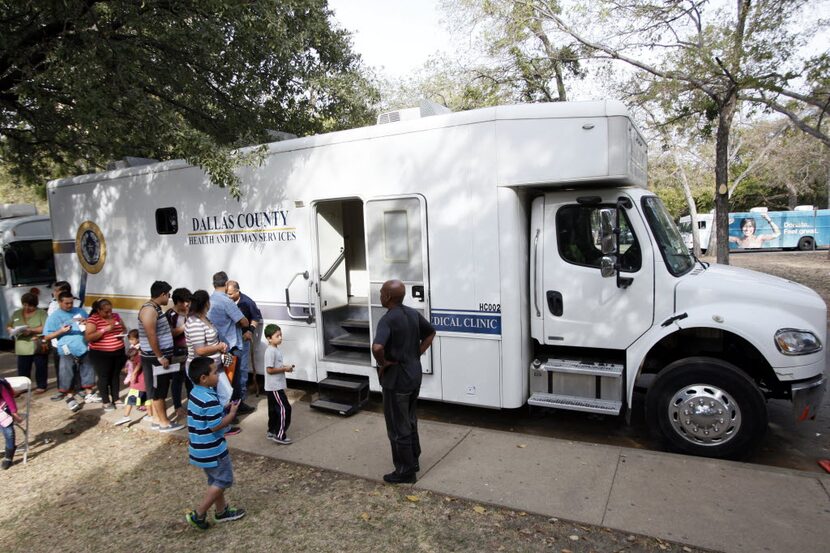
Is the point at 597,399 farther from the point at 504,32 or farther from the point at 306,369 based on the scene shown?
the point at 504,32

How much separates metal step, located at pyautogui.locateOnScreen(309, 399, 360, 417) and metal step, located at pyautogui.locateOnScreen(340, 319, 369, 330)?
0.96 metres

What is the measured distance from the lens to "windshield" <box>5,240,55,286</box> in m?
10.8

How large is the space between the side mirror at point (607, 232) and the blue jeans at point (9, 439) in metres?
5.97

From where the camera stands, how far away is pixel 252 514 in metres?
4.30

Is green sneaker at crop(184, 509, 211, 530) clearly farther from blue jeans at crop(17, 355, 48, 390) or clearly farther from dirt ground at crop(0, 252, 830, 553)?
blue jeans at crop(17, 355, 48, 390)

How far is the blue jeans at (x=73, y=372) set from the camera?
7344mm

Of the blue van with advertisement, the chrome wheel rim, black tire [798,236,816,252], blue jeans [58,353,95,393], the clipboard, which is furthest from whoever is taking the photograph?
black tire [798,236,816,252]

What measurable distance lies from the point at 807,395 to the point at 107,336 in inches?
294

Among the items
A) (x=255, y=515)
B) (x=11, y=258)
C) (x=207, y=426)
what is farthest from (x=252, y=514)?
(x=11, y=258)

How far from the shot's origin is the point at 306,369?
22.7 ft

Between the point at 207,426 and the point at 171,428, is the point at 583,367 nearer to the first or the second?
the point at 207,426

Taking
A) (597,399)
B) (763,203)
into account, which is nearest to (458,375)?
(597,399)

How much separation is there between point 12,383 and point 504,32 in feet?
46.3

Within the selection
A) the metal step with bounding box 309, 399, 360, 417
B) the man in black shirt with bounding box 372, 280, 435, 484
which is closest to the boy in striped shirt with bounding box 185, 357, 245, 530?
the man in black shirt with bounding box 372, 280, 435, 484
